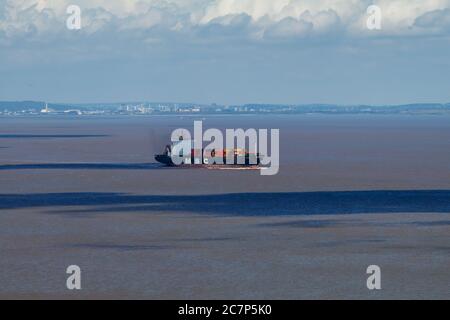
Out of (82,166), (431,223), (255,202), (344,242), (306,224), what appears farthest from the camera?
(82,166)

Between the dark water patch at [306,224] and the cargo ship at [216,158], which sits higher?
the cargo ship at [216,158]

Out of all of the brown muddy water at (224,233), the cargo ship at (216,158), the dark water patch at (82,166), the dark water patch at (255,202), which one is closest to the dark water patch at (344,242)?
the brown muddy water at (224,233)

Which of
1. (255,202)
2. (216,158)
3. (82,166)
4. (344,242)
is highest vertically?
(216,158)

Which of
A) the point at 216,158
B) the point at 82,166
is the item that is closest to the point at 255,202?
the point at 82,166

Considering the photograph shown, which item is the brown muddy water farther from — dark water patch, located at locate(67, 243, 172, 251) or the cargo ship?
the cargo ship

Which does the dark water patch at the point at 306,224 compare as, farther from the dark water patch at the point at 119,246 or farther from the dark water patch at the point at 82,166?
the dark water patch at the point at 82,166

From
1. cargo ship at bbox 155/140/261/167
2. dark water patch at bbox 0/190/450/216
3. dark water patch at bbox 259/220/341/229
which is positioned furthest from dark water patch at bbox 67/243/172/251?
cargo ship at bbox 155/140/261/167

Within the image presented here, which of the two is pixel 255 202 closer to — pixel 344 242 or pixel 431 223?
pixel 431 223

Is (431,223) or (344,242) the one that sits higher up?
(431,223)
